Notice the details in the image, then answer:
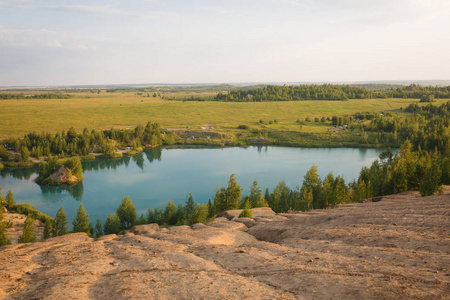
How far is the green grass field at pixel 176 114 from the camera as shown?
101 meters

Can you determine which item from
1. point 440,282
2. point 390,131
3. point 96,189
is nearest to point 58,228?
point 96,189

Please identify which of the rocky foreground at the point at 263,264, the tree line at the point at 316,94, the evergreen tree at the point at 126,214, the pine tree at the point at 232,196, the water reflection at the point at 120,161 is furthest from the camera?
the tree line at the point at 316,94

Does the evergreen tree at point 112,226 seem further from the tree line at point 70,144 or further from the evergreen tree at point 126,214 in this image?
the tree line at point 70,144

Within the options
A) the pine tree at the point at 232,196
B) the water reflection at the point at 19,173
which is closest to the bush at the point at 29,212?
the pine tree at the point at 232,196

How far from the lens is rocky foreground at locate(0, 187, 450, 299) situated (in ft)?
31.0

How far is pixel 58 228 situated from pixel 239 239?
2181 cm

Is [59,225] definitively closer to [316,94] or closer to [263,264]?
[263,264]

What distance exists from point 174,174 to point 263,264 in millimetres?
53583

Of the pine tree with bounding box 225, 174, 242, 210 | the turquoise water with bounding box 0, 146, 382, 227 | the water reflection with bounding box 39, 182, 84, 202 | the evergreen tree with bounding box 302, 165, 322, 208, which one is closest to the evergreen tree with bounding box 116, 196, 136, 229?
the turquoise water with bounding box 0, 146, 382, 227

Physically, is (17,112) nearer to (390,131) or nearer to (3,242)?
(3,242)

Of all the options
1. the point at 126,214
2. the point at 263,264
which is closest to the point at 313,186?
the point at 126,214

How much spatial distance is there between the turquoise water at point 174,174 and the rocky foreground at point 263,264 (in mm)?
28842

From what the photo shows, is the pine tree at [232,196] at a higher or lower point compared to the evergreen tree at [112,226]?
higher

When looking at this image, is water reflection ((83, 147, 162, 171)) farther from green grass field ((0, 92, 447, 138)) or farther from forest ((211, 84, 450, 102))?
forest ((211, 84, 450, 102))
